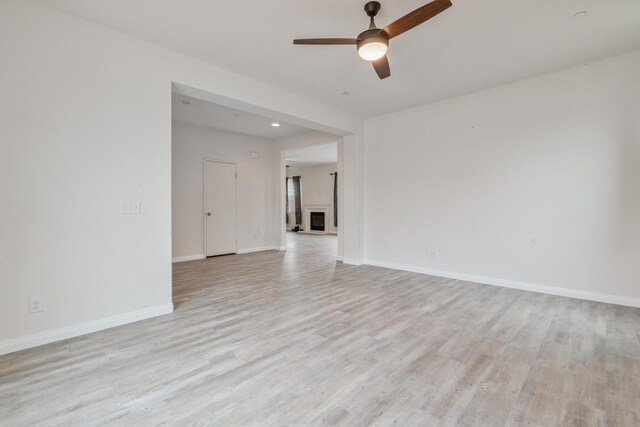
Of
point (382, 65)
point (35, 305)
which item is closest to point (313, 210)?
point (382, 65)

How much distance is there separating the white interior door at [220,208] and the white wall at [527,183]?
3.50 meters

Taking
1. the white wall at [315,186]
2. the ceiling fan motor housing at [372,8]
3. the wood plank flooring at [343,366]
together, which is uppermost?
the ceiling fan motor housing at [372,8]

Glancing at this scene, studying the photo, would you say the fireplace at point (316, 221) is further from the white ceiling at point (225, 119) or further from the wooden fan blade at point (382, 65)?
the wooden fan blade at point (382, 65)

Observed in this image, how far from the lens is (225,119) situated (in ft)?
17.7

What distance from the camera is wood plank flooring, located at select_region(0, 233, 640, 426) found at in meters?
1.53

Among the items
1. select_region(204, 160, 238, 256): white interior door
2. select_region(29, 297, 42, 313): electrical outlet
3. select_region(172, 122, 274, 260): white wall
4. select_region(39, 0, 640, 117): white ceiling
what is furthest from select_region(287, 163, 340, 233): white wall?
select_region(29, 297, 42, 313): electrical outlet

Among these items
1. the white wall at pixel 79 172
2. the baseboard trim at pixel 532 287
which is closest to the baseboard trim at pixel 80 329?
the white wall at pixel 79 172

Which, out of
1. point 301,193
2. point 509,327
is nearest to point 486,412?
point 509,327

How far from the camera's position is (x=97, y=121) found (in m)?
2.53

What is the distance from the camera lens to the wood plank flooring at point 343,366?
1.53 m

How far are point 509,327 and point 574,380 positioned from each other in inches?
31.6

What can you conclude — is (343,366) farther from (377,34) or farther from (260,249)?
(260,249)

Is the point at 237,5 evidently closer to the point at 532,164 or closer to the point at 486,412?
the point at 486,412

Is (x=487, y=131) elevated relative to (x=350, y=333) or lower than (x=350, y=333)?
elevated
